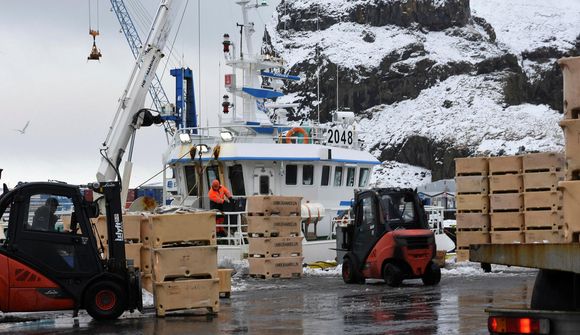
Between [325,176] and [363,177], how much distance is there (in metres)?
1.93

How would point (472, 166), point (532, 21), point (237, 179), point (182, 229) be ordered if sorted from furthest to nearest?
point (532, 21) < point (237, 179) < point (472, 166) < point (182, 229)

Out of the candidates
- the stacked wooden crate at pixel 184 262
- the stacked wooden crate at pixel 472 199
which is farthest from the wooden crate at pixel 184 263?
the stacked wooden crate at pixel 472 199

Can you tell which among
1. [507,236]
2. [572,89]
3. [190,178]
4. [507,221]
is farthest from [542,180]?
[572,89]

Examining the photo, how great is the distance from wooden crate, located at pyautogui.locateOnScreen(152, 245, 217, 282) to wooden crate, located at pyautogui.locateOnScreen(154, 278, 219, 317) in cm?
14

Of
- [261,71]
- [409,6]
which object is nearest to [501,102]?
[409,6]

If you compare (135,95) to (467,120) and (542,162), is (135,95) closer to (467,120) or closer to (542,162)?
(542,162)

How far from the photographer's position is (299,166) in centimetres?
2673

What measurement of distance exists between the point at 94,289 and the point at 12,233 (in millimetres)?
1191

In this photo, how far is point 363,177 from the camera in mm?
28922

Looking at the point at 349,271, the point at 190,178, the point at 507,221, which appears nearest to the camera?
the point at 349,271

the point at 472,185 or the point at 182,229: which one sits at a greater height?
the point at 472,185

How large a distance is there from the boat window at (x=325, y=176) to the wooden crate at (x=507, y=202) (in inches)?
251

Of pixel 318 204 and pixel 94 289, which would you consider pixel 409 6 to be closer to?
pixel 318 204

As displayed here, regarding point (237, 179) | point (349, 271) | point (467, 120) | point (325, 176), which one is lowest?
point (349, 271)
